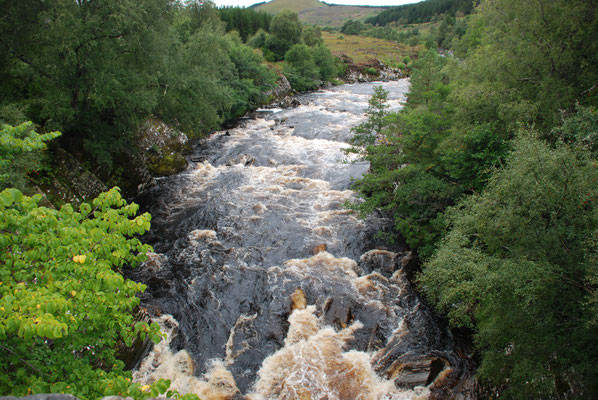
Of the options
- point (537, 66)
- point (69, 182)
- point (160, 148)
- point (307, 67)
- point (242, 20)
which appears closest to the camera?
point (537, 66)

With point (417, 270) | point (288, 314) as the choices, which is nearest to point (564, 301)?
point (417, 270)

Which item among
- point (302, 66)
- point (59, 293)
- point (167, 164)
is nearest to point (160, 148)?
point (167, 164)

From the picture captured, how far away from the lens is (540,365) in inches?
339

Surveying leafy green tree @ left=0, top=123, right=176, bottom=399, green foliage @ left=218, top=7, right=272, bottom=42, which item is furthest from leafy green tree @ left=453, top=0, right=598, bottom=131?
green foliage @ left=218, top=7, right=272, bottom=42

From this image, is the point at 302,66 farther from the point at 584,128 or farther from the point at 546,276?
the point at 546,276

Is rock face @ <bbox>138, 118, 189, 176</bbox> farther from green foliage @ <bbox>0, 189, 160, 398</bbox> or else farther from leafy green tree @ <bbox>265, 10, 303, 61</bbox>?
leafy green tree @ <bbox>265, 10, 303, 61</bbox>

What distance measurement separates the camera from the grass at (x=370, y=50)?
100488 mm

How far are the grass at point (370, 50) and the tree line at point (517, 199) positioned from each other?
269 ft

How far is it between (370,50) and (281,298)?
113593 mm

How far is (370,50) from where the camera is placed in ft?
366

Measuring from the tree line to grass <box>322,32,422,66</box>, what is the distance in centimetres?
8208

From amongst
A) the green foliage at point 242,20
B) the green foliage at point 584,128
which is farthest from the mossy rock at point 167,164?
the green foliage at point 242,20

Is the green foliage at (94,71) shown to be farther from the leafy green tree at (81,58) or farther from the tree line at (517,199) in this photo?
the tree line at (517,199)

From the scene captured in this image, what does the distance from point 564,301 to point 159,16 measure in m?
24.0
